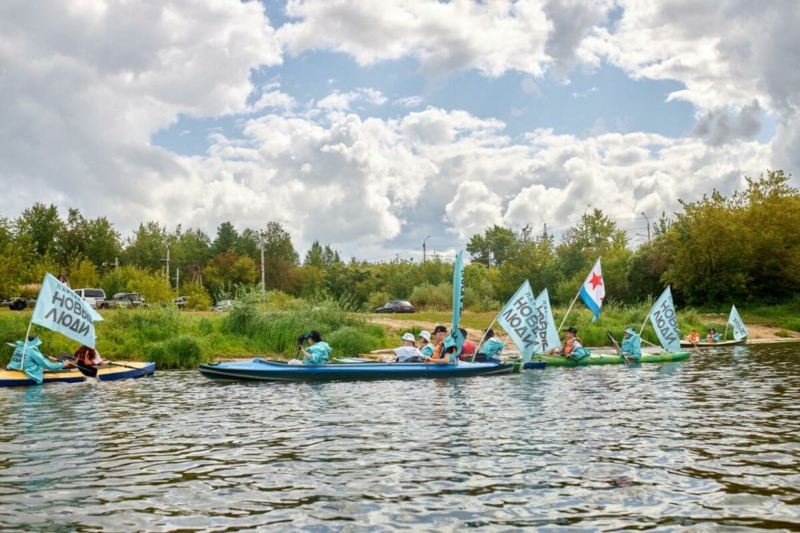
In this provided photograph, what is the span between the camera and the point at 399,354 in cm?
2125

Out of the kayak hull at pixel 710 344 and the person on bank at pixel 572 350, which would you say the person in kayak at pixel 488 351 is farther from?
the kayak hull at pixel 710 344

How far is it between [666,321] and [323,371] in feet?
48.7

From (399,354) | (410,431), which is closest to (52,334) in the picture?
(399,354)

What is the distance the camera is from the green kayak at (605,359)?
24797 millimetres

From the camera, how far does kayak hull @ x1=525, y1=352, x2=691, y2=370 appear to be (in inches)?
976

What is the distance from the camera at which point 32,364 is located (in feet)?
64.4

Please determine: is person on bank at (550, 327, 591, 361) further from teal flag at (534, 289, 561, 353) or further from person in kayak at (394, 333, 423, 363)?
person in kayak at (394, 333, 423, 363)

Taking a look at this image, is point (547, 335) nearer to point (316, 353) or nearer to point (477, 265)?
point (316, 353)

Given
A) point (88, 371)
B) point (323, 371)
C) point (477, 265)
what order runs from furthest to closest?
point (477, 265), point (88, 371), point (323, 371)

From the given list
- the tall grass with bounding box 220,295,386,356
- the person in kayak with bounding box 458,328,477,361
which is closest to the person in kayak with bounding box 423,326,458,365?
the person in kayak with bounding box 458,328,477,361

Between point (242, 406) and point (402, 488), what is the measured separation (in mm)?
7904

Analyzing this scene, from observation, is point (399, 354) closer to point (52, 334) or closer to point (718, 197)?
point (52, 334)

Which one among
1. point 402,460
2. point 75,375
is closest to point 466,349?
point 75,375

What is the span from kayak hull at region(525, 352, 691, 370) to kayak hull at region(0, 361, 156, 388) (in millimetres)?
12032
